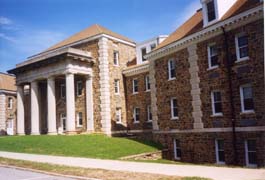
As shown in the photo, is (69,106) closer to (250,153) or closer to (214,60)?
(214,60)

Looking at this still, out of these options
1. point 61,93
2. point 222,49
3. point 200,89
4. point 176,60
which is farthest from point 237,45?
point 61,93

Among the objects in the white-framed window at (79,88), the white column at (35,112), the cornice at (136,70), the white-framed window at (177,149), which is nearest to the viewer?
the white-framed window at (177,149)

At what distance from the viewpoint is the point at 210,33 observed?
21.7 metres

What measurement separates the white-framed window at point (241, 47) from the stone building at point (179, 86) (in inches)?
2.3

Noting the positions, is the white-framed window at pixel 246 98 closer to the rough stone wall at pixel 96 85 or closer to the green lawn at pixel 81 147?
the green lawn at pixel 81 147

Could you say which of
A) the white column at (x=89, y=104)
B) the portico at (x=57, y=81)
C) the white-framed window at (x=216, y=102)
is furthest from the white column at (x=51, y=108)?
the white-framed window at (x=216, y=102)

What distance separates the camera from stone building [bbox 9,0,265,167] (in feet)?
63.2

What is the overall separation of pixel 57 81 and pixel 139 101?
10.2 meters

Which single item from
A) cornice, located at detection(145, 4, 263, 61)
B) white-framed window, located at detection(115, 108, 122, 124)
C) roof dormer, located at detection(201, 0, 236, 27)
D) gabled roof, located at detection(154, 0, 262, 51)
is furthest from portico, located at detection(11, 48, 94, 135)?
roof dormer, located at detection(201, 0, 236, 27)

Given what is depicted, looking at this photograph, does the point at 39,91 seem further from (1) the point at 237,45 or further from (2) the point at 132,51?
(1) the point at 237,45

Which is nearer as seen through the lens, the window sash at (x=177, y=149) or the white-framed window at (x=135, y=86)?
the window sash at (x=177, y=149)

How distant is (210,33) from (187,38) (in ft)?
7.11

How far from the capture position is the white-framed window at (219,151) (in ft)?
67.9

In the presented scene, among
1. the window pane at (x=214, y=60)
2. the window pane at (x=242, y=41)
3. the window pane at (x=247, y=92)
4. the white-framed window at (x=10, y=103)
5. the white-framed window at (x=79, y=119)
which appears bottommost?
the white-framed window at (x=79, y=119)
